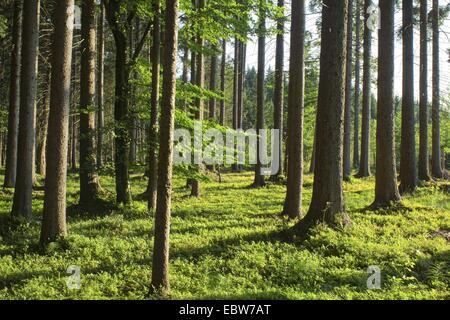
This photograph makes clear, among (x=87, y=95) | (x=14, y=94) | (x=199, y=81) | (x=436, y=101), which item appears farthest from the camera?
(x=436, y=101)

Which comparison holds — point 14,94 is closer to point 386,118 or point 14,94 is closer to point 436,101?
point 386,118

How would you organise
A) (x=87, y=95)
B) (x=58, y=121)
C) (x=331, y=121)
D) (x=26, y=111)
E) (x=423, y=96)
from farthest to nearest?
(x=423, y=96) → (x=87, y=95) → (x=26, y=111) → (x=331, y=121) → (x=58, y=121)

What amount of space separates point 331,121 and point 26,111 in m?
8.76

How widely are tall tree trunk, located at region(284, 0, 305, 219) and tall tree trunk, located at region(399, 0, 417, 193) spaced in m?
5.81

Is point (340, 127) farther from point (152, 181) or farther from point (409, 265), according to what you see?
point (152, 181)

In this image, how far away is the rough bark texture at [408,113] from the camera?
51.8 ft

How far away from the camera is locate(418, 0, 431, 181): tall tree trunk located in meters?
19.6

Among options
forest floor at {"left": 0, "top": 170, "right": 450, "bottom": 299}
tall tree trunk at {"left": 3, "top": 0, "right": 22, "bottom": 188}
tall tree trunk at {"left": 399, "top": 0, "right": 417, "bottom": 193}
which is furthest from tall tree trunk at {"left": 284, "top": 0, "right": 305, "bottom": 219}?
tall tree trunk at {"left": 3, "top": 0, "right": 22, "bottom": 188}

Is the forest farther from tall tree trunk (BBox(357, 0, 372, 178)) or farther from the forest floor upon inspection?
tall tree trunk (BBox(357, 0, 372, 178))

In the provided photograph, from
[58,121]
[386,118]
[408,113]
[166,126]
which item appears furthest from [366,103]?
[166,126]

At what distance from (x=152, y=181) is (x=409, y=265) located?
829 centimetres

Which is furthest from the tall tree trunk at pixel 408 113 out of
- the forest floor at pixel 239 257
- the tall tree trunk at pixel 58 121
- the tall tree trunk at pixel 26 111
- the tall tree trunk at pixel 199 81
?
the tall tree trunk at pixel 26 111

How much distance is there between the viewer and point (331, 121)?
1001 cm
